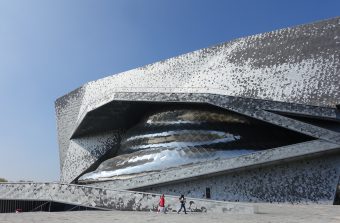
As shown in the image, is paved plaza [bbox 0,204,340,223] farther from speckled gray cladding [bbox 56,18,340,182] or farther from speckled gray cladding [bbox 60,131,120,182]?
speckled gray cladding [bbox 60,131,120,182]

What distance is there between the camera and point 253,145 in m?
21.0

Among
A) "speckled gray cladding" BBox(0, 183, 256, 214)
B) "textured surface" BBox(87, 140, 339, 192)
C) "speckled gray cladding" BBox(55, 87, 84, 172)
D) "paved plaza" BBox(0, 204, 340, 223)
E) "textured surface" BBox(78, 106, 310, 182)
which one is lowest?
"paved plaza" BBox(0, 204, 340, 223)

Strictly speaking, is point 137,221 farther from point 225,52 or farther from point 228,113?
point 225,52

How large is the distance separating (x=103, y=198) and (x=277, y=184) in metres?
8.02

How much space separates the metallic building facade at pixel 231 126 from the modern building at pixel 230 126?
0.16 feet

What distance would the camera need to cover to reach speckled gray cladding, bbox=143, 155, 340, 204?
1847 centimetres

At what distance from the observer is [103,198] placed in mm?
16797

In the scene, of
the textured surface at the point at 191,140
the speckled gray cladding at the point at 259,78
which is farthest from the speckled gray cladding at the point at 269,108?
the textured surface at the point at 191,140

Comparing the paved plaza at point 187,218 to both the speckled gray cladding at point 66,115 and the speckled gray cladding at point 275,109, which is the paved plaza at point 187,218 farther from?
the speckled gray cladding at point 66,115

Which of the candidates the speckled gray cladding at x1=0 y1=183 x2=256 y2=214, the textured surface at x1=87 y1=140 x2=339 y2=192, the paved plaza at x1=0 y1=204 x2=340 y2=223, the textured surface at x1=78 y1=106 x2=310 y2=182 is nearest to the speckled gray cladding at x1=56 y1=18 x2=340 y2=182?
the textured surface at x1=87 y1=140 x2=339 y2=192

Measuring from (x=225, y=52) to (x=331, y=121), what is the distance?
9.50m

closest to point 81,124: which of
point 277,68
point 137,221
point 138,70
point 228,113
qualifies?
point 138,70

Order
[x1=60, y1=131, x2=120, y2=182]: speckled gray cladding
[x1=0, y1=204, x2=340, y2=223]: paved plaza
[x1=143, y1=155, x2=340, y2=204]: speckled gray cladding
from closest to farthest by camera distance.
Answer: [x1=0, y1=204, x2=340, y2=223]: paved plaza
[x1=143, y1=155, x2=340, y2=204]: speckled gray cladding
[x1=60, y1=131, x2=120, y2=182]: speckled gray cladding

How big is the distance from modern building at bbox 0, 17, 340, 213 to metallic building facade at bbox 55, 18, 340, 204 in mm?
50
